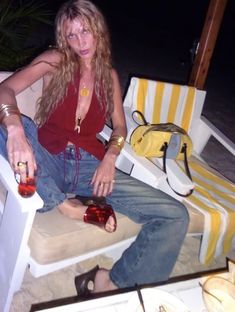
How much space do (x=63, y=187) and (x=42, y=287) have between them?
0.56m

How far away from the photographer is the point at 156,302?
1355 millimetres

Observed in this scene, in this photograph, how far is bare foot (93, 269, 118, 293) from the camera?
6.05ft

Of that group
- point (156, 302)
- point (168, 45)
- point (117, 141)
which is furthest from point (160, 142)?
point (168, 45)

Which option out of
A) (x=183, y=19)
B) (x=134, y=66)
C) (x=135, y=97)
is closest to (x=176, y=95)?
(x=135, y=97)

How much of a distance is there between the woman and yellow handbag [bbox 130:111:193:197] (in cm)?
13

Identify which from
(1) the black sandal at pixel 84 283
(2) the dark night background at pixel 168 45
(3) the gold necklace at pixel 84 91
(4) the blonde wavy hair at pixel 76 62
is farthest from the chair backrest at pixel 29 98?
(2) the dark night background at pixel 168 45

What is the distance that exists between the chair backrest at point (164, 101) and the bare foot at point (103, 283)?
4.37ft

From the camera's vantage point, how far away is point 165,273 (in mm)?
1875

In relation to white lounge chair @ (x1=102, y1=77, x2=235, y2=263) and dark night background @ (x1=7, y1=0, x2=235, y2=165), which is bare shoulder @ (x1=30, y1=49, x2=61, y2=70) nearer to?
white lounge chair @ (x1=102, y1=77, x2=235, y2=263)

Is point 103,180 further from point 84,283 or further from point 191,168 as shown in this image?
point 191,168

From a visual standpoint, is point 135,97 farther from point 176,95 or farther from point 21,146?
point 21,146

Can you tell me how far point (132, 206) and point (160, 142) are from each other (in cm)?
55

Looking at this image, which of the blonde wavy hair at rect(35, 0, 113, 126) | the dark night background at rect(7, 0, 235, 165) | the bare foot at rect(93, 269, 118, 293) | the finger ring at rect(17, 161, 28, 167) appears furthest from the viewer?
the dark night background at rect(7, 0, 235, 165)

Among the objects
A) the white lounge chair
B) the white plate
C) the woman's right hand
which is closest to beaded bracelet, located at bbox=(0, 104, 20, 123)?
the woman's right hand
